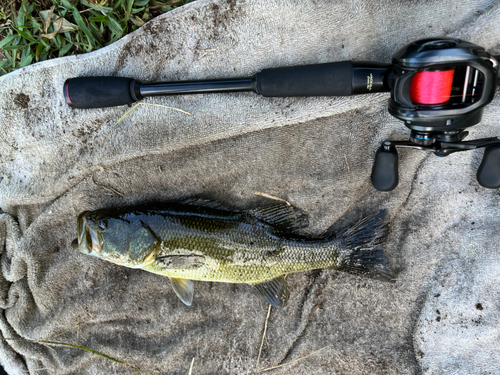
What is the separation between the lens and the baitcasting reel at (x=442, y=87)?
5.46 feet

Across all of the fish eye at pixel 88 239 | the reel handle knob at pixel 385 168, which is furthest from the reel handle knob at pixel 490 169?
the fish eye at pixel 88 239

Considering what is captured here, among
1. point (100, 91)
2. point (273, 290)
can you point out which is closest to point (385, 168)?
point (273, 290)

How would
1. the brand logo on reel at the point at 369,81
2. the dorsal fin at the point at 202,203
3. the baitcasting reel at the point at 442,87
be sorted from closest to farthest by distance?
the baitcasting reel at the point at 442,87 → the brand logo on reel at the point at 369,81 → the dorsal fin at the point at 202,203

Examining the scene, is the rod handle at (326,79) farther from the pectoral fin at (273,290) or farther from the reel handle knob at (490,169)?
the pectoral fin at (273,290)

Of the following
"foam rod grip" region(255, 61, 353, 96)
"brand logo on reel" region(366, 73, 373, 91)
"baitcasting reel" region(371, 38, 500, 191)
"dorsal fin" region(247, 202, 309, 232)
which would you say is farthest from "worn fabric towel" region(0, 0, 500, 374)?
"baitcasting reel" region(371, 38, 500, 191)

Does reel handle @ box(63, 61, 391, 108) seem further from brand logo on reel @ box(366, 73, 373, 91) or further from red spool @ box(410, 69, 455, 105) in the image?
red spool @ box(410, 69, 455, 105)

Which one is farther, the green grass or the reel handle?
the green grass

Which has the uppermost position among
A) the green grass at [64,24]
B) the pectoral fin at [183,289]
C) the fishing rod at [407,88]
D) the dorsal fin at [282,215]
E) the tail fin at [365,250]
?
the green grass at [64,24]

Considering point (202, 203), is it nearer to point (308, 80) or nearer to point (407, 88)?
point (308, 80)

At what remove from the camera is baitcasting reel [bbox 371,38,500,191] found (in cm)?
166

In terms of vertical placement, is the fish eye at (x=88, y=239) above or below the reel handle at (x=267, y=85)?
below

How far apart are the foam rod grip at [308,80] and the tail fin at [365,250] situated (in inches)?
38.9

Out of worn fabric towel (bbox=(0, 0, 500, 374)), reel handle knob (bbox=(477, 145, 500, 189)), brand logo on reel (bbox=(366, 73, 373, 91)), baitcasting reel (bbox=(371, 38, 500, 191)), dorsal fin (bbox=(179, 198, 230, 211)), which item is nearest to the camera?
baitcasting reel (bbox=(371, 38, 500, 191))

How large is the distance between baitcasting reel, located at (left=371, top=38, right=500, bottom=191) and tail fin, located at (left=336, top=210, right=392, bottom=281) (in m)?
0.76
